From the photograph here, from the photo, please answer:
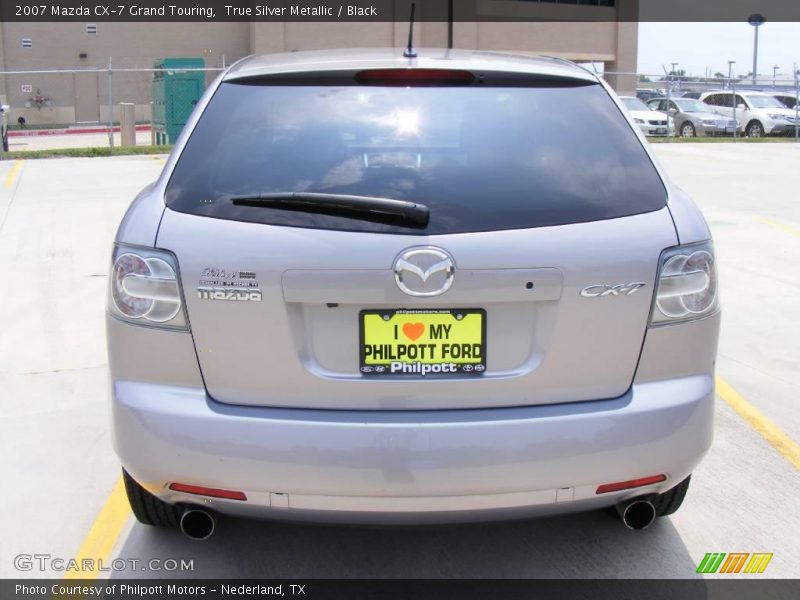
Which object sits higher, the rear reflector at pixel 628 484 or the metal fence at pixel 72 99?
the metal fence at pixel 72 99

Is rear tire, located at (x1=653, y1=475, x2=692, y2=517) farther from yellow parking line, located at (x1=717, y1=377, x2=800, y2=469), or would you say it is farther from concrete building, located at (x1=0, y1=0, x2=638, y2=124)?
concrete building, located at (x1=0, y1=0, x2=638, y2=124)

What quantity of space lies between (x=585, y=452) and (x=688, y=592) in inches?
33.7

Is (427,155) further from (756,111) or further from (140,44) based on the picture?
(140,44)

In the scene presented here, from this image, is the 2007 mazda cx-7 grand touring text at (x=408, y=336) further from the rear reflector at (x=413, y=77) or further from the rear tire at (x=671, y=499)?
the rear tire at (x=671, y=499)

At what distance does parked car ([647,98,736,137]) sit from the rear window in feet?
86.0

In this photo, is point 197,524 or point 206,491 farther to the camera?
point 197,524

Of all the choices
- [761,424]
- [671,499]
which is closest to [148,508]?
[671,499]

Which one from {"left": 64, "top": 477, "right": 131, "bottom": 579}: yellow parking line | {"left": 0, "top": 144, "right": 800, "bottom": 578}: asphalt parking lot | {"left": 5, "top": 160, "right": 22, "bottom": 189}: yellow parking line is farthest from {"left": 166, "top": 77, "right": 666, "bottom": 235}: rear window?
{"left": 5, "top": 160, "right": 22, "bottom": 189}: yellow parking line

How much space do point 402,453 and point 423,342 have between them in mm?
334

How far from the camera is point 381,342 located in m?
2.82

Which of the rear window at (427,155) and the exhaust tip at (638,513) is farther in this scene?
the exhaust tip at (638,513)

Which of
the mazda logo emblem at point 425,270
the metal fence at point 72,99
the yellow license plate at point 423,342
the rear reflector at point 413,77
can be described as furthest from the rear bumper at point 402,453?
the metal fence at point 72,99

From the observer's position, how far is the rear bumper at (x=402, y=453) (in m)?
2.76

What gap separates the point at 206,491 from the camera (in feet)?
9.50
